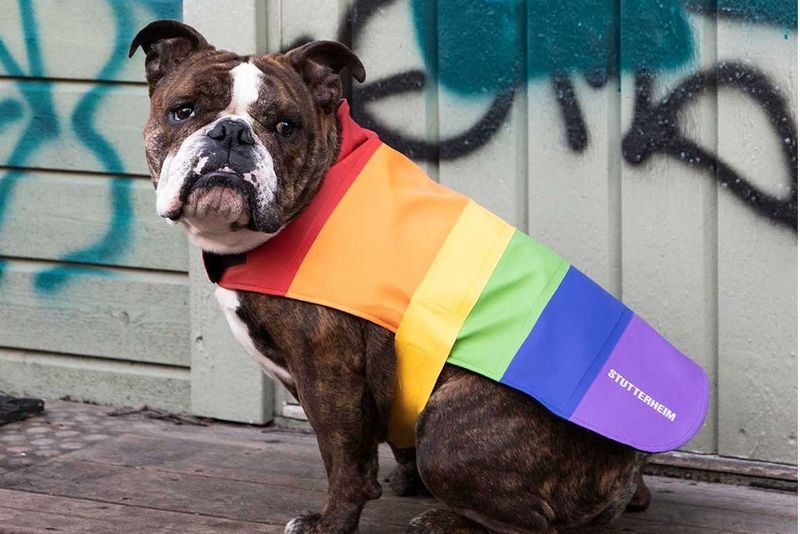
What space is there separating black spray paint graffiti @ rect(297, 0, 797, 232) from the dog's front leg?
125cm

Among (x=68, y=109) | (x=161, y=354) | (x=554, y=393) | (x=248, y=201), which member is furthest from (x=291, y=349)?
(x=68, y=109)

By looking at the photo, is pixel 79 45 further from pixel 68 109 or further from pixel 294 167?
pixel 294 167

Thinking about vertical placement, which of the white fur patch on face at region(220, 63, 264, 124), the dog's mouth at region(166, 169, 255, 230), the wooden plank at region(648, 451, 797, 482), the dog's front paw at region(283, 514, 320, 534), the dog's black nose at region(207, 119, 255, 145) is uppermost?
the white fur patch on face at region(220, 63, 264, 124)

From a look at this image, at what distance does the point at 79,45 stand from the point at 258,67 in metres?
1.93

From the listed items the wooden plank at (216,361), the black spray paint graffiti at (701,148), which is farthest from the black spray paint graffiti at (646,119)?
the wooden plank at (216,361)

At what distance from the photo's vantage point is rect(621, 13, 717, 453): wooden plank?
454 centimetres

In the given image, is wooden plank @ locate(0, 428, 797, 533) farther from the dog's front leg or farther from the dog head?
the dog head

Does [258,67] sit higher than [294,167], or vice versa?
[258,67]

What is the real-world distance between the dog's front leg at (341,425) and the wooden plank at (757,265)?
126 centimetres

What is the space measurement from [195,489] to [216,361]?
2.80ft

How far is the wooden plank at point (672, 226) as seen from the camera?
454 centimetres

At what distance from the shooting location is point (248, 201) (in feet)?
12.0

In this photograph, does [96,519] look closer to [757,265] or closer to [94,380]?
[94,380]

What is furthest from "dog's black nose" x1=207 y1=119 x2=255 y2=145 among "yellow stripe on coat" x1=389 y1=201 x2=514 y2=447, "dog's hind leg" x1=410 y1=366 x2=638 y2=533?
"dog's hind leg" x1=410 y1=366 x2=638 y2=533
